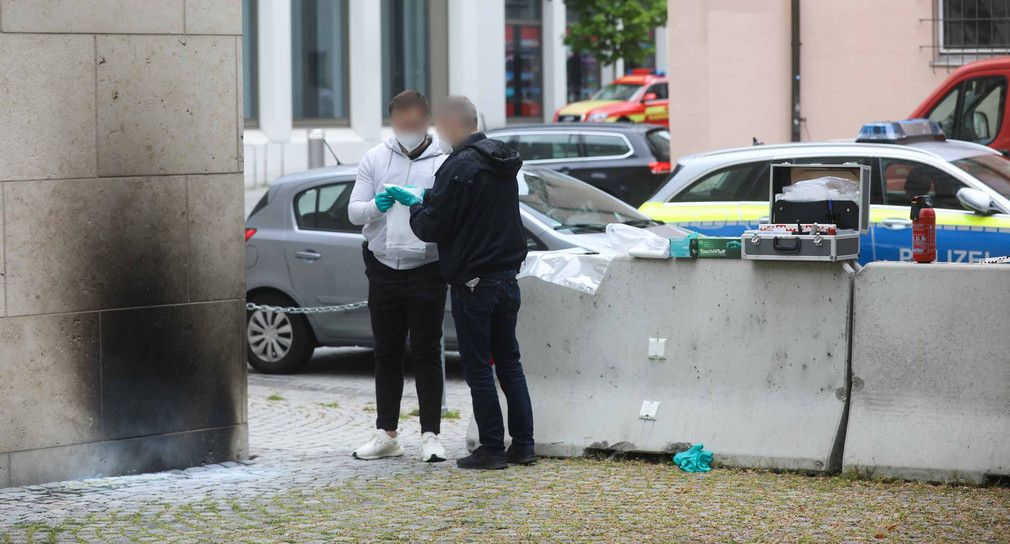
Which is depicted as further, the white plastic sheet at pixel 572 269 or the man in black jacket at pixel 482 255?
the white plastic sheet at pixel 572 269

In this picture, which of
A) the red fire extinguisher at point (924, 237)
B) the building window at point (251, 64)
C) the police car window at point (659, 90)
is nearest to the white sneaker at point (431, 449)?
the red fire extinguisher at point (924, 237)

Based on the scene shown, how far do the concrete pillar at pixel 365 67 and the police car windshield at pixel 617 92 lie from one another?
545 cm

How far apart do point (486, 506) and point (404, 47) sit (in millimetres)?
28392

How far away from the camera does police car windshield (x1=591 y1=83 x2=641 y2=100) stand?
32.6m

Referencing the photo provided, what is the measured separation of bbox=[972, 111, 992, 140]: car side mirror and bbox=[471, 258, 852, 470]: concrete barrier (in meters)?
8.36

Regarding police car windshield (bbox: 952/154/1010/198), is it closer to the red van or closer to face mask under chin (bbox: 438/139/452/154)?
the red van

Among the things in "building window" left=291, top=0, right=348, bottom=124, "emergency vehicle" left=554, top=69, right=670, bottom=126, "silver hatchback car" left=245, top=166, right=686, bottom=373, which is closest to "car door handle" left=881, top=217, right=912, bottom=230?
"silver hatchback car" left=245, top=166, right=686, bottom=373

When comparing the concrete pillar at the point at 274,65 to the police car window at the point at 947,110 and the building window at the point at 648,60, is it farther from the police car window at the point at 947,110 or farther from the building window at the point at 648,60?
the police car window at the point at 947,110

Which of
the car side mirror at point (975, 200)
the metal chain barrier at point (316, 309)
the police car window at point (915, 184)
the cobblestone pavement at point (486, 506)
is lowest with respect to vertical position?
the cobblestone pavement at point (486, 506)

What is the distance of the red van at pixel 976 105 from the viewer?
46.0 ft

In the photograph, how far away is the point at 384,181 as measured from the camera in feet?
23.2

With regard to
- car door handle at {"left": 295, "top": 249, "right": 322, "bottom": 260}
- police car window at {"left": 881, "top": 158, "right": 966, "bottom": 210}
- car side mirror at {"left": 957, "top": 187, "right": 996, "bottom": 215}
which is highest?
police car window at {"left": 881, "top": 158, "right": 966, "bottom": 210}

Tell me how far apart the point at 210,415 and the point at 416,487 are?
131cm

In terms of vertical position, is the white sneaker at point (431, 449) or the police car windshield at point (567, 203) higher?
the police car windshield at point (567, 203)
